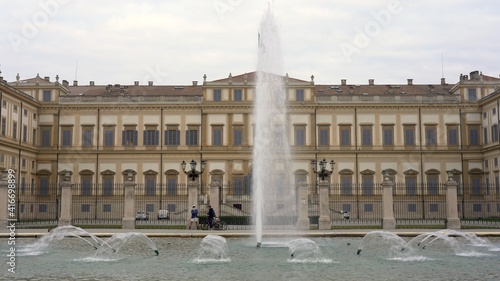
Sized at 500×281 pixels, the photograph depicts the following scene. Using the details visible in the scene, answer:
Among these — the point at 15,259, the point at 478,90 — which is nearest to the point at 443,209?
the point at 478,90

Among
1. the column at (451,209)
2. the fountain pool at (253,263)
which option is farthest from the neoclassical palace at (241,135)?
the fountain pool at (253,263)

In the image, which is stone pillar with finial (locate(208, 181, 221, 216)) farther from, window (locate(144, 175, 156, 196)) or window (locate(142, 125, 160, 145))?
window (locate(142, 125, 160, 145))

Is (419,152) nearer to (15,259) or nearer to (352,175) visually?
(352,175)

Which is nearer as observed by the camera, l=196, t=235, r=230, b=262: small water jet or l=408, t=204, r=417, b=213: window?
l=196, t=235, r=230, b=262: small water jet

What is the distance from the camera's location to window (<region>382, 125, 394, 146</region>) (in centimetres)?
4934

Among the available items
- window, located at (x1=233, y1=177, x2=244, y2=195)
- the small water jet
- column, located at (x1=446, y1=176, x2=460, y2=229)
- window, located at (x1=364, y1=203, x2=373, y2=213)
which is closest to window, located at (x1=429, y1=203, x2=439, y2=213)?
window, located at (x1=364, y1=203, x2=373, y2=213)

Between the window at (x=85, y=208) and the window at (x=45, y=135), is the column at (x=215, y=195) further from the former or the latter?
the window at (x=45, y=135)

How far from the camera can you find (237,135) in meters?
49.5

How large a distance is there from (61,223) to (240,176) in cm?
2355

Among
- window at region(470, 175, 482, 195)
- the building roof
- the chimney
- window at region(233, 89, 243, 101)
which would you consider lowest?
window at region(470, 175, 482, 195)

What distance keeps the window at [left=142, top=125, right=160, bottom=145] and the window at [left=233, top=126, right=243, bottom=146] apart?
685cm

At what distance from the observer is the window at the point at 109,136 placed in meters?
49.5

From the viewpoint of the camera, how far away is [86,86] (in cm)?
5650

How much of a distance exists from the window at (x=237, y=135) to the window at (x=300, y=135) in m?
4.95
